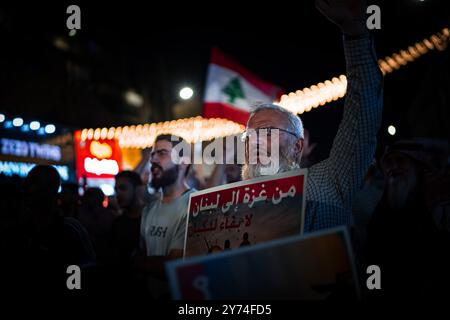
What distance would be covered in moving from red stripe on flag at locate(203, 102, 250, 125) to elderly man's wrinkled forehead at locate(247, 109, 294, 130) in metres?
5.74

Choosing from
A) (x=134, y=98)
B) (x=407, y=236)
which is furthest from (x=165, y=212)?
(x=134, y=98)

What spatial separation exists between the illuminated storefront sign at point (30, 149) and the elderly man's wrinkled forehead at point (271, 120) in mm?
9461

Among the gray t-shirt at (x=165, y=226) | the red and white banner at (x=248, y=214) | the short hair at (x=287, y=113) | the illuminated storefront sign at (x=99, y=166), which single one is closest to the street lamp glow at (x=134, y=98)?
the illuminated storefront sign at (x=99, y=166)

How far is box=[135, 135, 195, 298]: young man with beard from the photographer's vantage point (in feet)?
13.0

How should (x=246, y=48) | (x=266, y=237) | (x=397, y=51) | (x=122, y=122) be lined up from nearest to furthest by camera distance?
(x=266, y=237) → (x=397, y=51) → (x=246, y=48) → (x=122, y=122)

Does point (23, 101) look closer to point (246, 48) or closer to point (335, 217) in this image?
point (246, 48)

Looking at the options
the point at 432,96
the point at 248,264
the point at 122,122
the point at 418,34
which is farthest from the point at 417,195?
the point at 122,122

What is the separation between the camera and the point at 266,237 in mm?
2188

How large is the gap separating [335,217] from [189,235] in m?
→ 0.78

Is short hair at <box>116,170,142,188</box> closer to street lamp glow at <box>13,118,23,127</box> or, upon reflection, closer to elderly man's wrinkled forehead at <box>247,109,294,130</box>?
elderly man's wrinkled forehead at <box>247,109,294,130</box>

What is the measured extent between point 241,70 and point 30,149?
5.74m

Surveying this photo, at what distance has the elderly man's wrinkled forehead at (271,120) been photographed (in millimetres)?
2867

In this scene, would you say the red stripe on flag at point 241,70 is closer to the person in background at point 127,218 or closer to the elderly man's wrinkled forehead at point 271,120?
the person in background at point 127,218

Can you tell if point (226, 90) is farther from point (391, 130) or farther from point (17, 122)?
point (17, 122)
